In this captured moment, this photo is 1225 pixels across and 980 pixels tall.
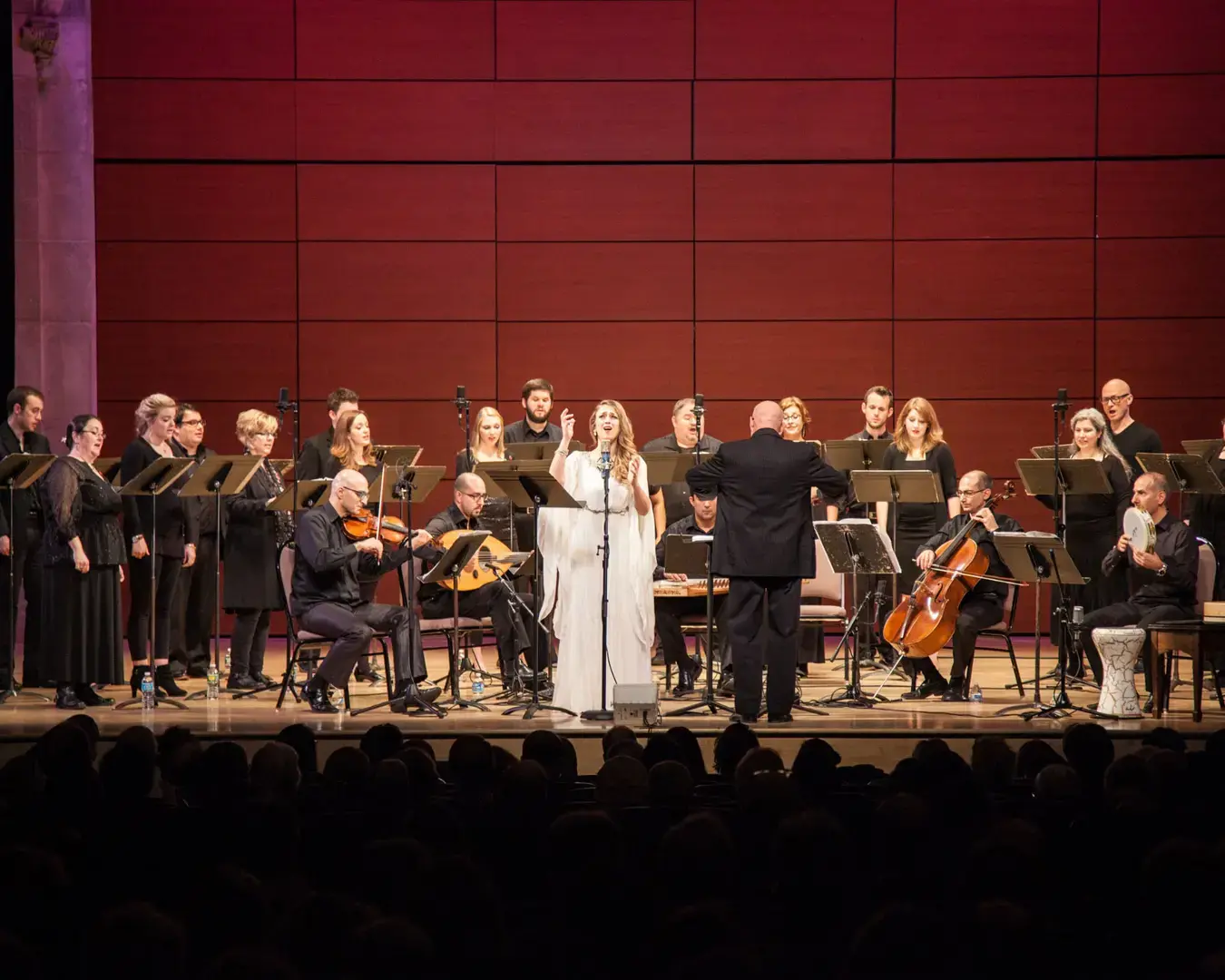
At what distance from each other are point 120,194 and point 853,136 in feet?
17.3

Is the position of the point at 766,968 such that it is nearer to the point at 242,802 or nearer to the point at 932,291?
the point at 242,802

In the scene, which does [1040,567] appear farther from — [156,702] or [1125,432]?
[156,702]

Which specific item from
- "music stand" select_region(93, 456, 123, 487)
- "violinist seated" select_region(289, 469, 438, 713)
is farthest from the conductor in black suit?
"music stand" select_region(93, 456, 123, 487)

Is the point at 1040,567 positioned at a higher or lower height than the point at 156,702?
higher

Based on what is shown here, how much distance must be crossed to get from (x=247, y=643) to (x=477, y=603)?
1370mm

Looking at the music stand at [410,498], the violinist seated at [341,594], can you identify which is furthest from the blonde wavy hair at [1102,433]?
the violinist seated at [341,594]

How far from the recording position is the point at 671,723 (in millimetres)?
6359

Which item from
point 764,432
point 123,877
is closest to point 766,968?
point 123,877

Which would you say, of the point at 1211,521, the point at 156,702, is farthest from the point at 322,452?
the point at 1211,521

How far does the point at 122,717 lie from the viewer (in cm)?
657

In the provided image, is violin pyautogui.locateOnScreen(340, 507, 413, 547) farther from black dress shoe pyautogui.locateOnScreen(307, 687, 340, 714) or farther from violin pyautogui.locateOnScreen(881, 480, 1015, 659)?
violin pyautogui.locateOnScreen(881, 480, 1015, 659)

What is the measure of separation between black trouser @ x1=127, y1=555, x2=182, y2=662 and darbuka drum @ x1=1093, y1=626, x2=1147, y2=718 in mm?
4732

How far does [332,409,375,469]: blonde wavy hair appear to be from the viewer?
7.75 metres

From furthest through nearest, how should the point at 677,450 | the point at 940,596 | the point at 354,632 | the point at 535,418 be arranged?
the point at 535,418
the point at 677,450
the point at 940,596
the point at 354,632
